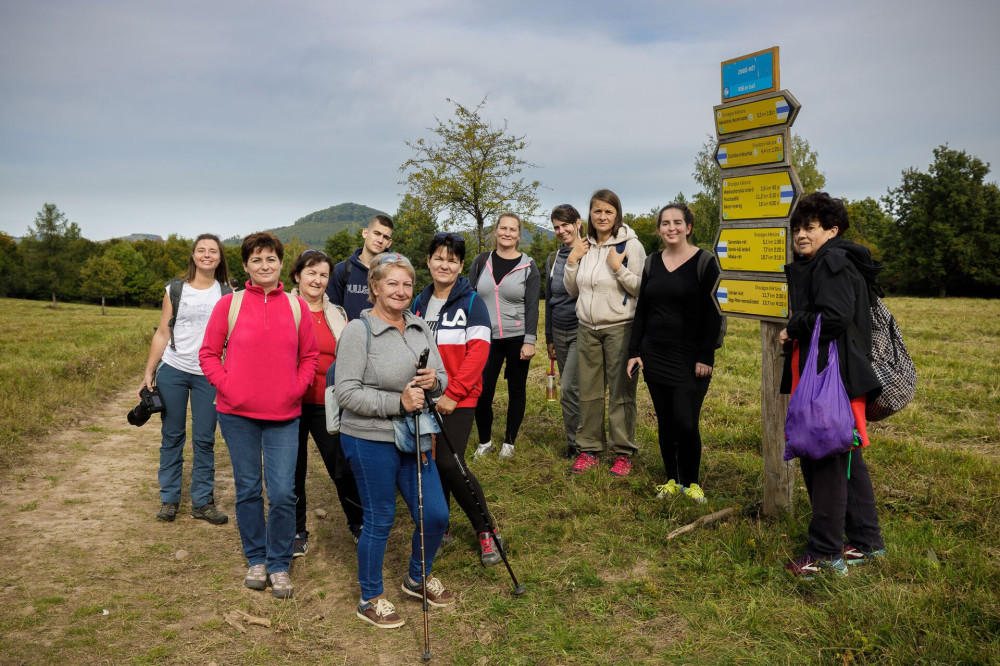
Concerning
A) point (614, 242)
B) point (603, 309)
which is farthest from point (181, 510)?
point (614, 242)

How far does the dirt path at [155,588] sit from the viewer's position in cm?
365

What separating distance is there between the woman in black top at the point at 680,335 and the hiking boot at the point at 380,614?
8.49ft

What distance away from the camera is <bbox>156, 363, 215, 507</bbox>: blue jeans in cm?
559

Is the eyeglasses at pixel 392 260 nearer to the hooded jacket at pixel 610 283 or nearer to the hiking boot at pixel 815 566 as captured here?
the hooded jacket at pixel 610 283

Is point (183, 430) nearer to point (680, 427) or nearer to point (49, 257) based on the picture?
point (680, 427)

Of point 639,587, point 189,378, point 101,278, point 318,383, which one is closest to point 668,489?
point 639,587

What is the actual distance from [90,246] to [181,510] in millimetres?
86171

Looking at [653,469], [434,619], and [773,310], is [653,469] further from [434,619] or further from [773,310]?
[434,619]

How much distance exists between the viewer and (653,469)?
20.4 ft

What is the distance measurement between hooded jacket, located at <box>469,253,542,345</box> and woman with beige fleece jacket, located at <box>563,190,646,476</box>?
1.59 feet

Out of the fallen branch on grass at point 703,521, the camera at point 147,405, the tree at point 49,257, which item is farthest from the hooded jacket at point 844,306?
the tree at point 49,257

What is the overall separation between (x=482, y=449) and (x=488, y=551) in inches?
93.0

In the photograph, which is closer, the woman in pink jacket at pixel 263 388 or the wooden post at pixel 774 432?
the woman in pink jacket at pixel 263 388

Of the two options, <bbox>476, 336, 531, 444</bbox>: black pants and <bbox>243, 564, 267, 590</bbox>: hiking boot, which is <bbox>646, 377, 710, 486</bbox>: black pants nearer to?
<bbox>476, 336, 531, 444</bbox>: black pants
